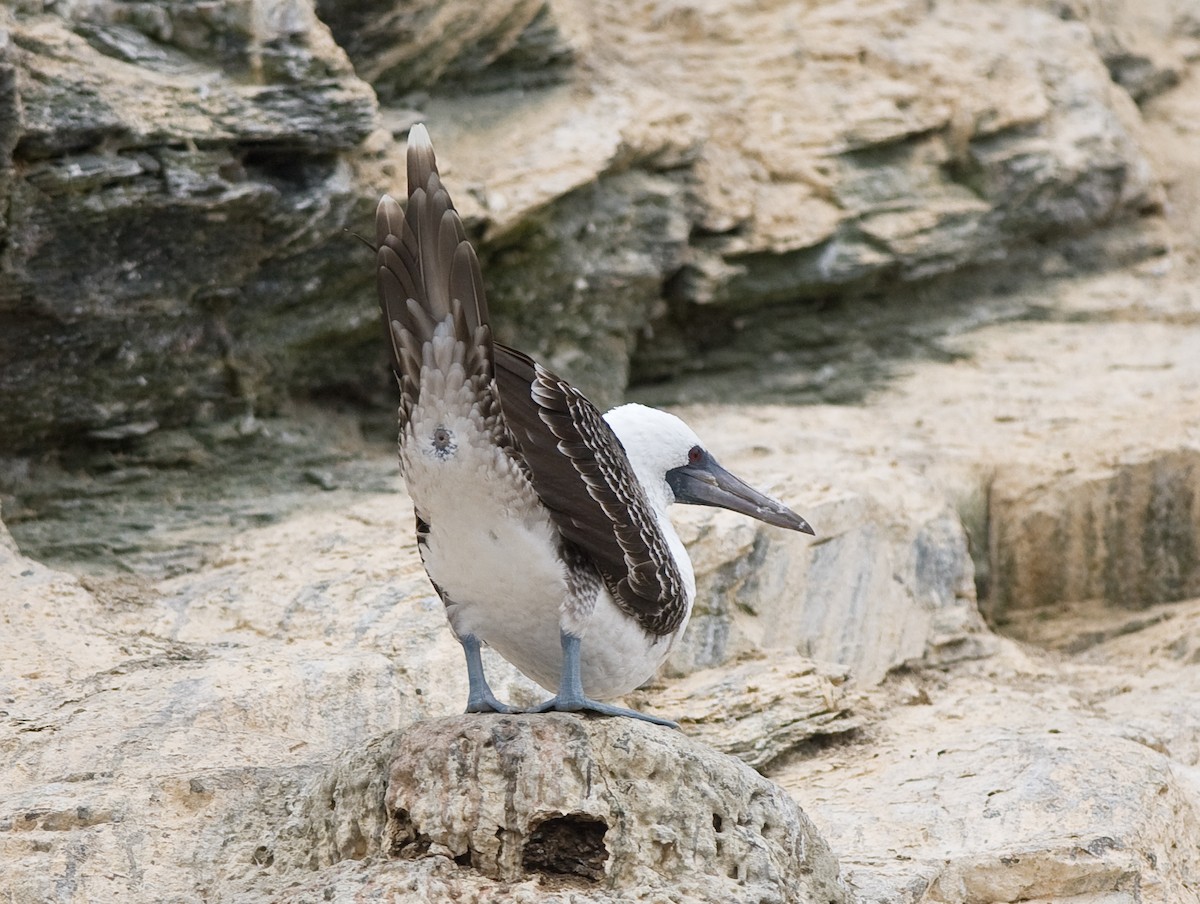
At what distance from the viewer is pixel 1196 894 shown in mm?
5465

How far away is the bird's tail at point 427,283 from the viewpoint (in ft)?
13.2

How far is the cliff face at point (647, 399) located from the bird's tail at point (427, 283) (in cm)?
103

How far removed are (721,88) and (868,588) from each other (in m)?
3.87

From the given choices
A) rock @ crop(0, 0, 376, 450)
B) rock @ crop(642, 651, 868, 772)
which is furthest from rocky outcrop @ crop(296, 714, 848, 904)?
rock @ crop(0, 0, 376, 450)

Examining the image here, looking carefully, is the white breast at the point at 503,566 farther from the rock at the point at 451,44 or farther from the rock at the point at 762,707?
the rock at the point at 451,44

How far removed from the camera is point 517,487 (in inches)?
167

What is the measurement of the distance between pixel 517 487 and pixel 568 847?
97cm

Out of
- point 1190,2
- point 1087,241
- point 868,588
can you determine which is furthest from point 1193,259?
point 868,588

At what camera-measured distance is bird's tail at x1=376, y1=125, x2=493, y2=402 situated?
159 inches

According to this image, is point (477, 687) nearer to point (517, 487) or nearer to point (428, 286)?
point (517, 487)

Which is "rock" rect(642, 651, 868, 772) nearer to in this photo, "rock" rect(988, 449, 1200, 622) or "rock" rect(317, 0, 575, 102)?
"rock" rect(988, 449, 1200, 622)

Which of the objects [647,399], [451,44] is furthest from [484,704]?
[647,399]

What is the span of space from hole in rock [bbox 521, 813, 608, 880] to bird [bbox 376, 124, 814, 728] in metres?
0.36

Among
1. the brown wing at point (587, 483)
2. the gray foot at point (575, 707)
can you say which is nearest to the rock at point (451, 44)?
the brown wing at point (587, 483)
